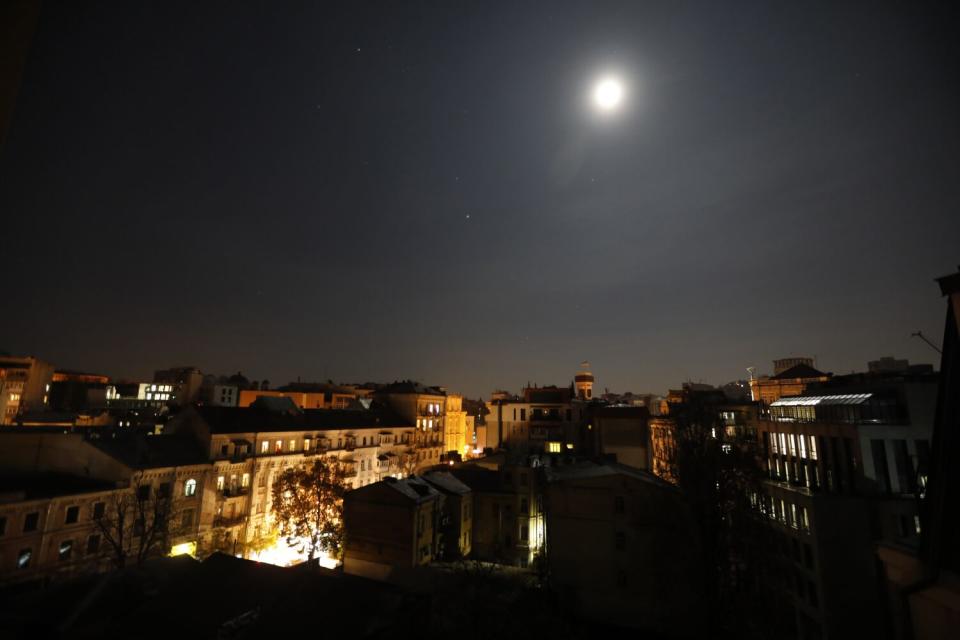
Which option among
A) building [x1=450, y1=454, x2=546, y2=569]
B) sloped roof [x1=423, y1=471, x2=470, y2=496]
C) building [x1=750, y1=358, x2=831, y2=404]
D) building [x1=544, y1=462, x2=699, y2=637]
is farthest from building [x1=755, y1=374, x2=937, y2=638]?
building [x1=750, y1=358, x2=831, y2=404]

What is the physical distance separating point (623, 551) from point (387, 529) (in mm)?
20458

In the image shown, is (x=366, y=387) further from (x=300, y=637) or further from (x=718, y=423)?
(x=300, y=637)

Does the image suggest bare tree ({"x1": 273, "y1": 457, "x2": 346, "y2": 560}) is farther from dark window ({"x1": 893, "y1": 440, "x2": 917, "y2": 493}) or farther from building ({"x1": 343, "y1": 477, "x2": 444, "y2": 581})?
dark window ({"x1": 893, "y1": 440, "x2": 917, "y2": 493})

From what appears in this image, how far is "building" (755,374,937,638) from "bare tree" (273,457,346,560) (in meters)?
38.6

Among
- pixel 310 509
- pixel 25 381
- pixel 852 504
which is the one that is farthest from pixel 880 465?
pixel 25 381

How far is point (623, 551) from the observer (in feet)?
114

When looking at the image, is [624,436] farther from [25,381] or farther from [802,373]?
[25,381]

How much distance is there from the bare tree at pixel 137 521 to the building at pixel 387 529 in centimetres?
1497

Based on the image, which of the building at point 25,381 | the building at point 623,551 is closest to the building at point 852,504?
the building at point 623,551

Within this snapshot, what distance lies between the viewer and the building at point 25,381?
90000 mm

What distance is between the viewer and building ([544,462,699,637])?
3294 cm

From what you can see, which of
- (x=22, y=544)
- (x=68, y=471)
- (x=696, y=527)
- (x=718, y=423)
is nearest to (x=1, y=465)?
(x=68, y=471)

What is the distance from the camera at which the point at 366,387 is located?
129 meters

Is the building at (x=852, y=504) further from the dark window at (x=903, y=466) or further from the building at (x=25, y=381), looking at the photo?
the building at (x=25, y=381)
